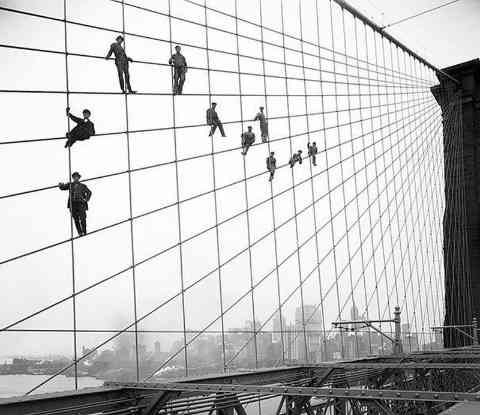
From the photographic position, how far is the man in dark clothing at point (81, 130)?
26.2ft

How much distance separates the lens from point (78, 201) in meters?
7.81

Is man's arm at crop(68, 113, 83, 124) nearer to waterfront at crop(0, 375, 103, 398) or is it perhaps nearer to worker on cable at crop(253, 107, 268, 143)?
waterfront at crop(0, 375, 103, 398)

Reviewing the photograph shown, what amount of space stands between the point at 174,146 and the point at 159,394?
6.01 metres

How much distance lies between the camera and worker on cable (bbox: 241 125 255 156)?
12.6 m

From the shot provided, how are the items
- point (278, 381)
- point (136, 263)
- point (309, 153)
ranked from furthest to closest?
point (309, 153) → point (136, 263) → point (278, 381)

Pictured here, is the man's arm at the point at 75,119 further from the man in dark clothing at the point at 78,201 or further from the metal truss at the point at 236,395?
the metal truss at the point at 236,395

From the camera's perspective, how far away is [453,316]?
67.7 feet

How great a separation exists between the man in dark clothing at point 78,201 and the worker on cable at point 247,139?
17.0 ft

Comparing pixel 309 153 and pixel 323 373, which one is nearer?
pixel 323 373

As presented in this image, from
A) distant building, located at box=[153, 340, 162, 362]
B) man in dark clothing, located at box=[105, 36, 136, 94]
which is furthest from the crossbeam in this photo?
man in dark clothing, located at box=[105, 36, 136, 94]

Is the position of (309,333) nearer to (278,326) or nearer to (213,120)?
(278,326)

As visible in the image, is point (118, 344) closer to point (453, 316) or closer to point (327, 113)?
point (327, 113)

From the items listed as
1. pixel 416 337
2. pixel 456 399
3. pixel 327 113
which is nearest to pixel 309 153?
pixel 327 113

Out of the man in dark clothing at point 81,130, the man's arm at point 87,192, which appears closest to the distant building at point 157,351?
the man's arm at point 87,192
